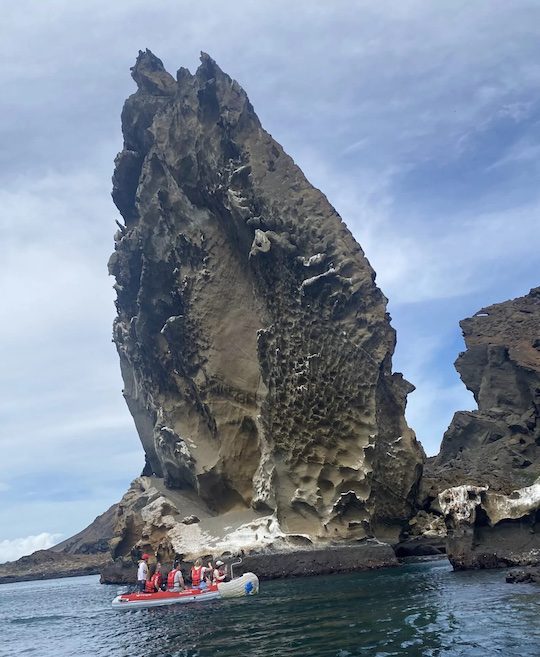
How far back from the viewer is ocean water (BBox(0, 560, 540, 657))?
14.9m

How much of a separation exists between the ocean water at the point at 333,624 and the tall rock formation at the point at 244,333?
26.8ft

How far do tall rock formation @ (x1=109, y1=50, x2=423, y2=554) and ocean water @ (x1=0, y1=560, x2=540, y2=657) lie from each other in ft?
26.8

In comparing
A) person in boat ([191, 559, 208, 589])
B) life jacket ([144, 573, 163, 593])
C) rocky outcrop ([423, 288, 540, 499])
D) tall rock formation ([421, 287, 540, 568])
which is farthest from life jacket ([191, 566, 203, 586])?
rocky outcrop ([423, 288, 540, 499])

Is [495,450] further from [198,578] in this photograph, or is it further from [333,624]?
[333,624]

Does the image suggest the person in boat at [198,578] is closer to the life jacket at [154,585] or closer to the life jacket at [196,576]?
the life jacket at [196,576]

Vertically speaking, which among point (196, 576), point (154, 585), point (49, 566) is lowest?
point (154, 585)

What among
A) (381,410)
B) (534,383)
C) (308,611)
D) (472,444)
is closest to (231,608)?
(308,611)

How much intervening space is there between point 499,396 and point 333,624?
45.1 metres

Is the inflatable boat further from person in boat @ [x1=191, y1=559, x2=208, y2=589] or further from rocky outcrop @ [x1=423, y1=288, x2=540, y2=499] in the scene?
rocky outcrop @ [x1=423, y1=288, x2=540, y2=499]

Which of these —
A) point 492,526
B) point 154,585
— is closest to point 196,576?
point 154,585

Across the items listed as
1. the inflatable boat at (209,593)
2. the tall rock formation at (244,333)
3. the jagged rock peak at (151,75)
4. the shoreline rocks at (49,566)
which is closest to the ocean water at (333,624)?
the inflatable boat at (209,593)

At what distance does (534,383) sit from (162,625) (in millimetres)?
39347

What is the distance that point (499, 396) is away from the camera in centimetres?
5888

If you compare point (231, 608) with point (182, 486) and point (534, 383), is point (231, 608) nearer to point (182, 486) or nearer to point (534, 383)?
point (182, 486)
